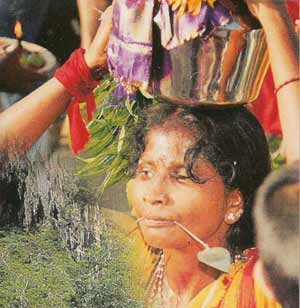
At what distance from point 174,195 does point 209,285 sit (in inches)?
10.4

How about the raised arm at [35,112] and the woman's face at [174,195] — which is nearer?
the woman's face at [174,195]

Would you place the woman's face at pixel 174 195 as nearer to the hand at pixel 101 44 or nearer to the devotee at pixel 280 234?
the devotee at pixel 280 234

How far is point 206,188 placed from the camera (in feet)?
8.04

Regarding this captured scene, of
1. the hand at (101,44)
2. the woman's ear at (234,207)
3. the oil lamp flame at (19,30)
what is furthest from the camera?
the oil lamp flame at (19,30)

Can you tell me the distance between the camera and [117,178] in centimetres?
259

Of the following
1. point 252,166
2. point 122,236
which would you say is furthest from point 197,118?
point 122,236

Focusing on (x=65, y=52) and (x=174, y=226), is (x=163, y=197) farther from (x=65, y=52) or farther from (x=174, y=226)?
(x=65, y=52)

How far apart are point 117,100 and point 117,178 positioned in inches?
8.6

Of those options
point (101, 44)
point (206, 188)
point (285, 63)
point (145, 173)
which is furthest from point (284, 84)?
point (101, 44)

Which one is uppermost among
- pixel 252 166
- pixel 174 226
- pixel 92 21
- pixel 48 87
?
pixel 92 21

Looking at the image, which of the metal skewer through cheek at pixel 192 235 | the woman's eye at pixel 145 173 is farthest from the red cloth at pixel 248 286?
the woman's eye at pixel 145 173

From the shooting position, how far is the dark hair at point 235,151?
243 centimetres

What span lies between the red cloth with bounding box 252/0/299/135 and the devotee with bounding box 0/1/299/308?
2 cm

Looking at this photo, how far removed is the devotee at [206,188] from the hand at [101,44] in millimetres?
220
